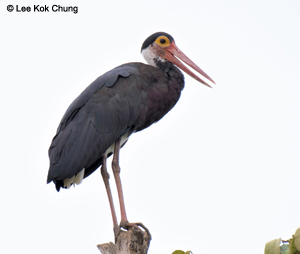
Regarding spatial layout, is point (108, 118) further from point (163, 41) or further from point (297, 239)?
point (297, 239)

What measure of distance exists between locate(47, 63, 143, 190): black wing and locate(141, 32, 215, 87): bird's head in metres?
0.78

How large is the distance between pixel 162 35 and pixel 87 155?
7.09ft

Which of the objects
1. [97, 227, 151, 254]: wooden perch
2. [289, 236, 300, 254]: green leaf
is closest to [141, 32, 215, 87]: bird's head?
[97, 227, 151, 254]: wooden perch

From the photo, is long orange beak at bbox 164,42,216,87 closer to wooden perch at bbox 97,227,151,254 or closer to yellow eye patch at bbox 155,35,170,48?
yellow eye patch at bbox 155,35,170,48

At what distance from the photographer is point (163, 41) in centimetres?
770

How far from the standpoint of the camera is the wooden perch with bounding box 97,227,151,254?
5.37m

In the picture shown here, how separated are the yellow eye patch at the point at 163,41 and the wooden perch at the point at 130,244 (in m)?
3.02

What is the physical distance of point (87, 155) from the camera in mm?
6570

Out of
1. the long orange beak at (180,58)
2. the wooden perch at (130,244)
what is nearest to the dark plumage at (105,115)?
the long orange beak at (180,58)

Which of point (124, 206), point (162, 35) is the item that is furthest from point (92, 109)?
point (162, 35)

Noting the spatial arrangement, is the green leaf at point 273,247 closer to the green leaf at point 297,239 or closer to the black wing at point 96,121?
the green leaf at point 297,239

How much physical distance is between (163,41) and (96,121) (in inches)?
66.6

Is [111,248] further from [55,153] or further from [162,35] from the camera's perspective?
[162,35]

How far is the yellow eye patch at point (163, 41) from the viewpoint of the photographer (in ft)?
25.2
